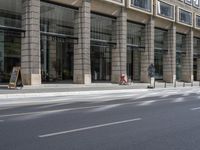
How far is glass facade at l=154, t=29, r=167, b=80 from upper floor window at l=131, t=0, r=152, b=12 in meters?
6.23

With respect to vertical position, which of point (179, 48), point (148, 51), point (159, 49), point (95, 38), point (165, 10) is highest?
point (165, 10)

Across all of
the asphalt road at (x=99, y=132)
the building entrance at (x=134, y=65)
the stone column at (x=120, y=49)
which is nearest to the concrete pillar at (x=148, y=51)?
the building entrance at (x=134, y=65)

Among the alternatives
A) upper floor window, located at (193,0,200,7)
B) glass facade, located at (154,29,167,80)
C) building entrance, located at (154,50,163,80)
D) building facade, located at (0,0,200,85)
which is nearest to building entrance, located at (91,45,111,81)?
building facade, located at (0,0,200,85)

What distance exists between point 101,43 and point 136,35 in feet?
28.5

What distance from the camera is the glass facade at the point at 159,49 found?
49391 mm

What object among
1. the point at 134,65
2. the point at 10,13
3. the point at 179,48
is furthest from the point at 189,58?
the point at 10,13

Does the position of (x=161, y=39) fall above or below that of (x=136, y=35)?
below

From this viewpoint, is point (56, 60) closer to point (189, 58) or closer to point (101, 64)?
point (101, 64)

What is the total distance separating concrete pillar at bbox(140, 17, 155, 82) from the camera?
4444 cm

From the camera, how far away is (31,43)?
2942cm

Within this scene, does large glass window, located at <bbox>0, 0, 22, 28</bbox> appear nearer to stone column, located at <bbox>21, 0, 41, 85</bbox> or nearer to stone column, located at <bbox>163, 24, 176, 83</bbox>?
stone column, located at <bbox>21, 0, 41, 85</bbox>

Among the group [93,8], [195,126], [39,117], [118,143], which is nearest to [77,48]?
[93,8]

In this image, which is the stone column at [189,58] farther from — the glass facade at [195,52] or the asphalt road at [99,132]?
the asphalt road at [99,132]

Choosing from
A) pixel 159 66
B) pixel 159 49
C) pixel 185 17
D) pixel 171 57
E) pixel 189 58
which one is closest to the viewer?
pixel 159 49
